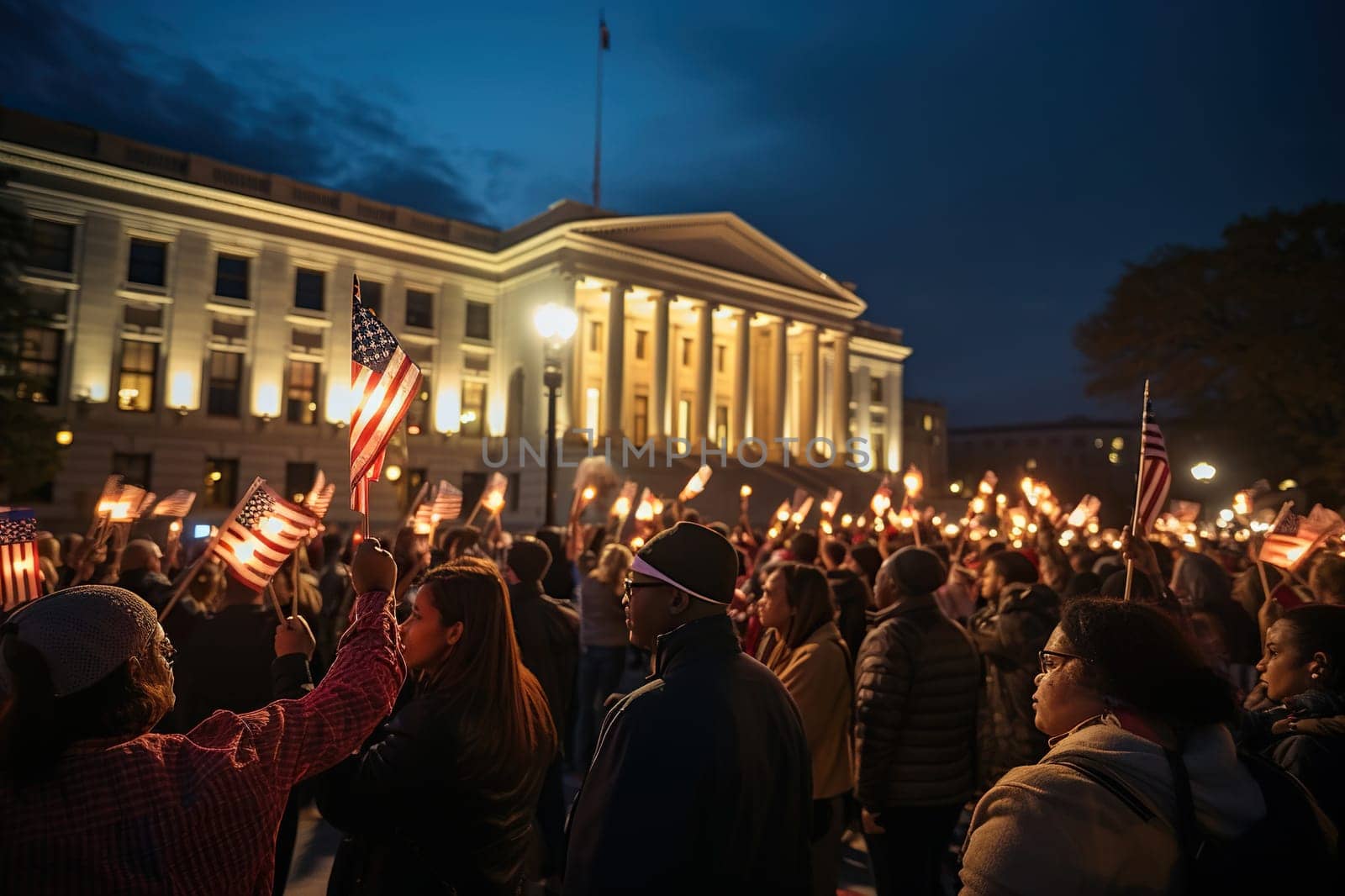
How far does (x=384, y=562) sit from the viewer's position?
2.66 m

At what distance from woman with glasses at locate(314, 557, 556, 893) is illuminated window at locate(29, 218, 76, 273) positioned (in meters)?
34.1

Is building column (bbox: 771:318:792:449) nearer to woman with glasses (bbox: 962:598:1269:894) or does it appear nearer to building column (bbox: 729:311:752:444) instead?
building column (bbox: 729:311:752:444)

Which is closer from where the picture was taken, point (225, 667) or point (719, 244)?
point (225, 667)

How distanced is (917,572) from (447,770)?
255 centimetres

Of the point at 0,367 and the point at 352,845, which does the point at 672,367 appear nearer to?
the point at 0,367

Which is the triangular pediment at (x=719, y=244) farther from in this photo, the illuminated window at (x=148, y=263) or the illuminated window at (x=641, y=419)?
the illuminated window at (x=148, y=263)

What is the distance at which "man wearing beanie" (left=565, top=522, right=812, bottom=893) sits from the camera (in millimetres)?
2086

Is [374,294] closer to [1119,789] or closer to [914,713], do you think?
[914,713]

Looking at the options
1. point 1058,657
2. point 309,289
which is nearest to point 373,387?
point 1058,657

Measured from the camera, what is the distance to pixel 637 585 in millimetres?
2578

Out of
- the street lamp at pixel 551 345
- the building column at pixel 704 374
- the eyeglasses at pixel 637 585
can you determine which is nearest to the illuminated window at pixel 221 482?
the building column at pixel 704 374

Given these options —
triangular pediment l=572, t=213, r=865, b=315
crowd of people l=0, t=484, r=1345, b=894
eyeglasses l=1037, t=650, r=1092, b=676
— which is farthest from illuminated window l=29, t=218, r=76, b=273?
eyeglasses l=1037, t=650, r=1092, b=676

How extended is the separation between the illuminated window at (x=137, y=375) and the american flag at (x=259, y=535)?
104ft

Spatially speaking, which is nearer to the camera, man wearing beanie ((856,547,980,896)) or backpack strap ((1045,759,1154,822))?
backpack strap ((1045,759,1154,822))
